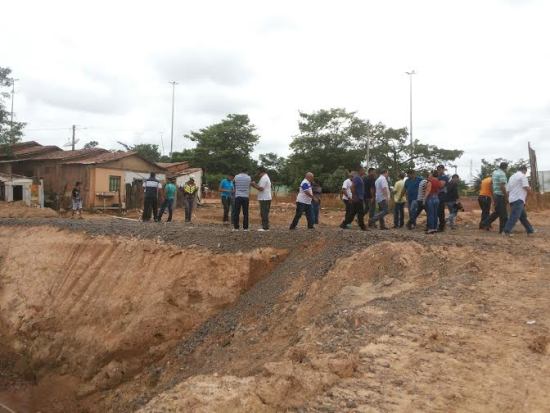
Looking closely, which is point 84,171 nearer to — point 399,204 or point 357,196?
point 399,204

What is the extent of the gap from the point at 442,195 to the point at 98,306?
7.24m

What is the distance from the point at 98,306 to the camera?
30.5 feet

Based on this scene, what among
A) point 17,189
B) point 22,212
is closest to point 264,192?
point 22,212

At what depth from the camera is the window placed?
24.7 metres

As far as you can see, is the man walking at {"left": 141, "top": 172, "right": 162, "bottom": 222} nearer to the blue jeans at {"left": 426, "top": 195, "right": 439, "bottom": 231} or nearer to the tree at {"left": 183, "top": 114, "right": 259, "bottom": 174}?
the blue jeans at {"left": 426, "top": 195, "right": 439, "bottom": 231}

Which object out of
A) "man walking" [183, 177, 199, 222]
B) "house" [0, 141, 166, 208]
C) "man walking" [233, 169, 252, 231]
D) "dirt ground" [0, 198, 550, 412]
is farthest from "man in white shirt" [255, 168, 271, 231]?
"house" [0, 141, 166, 208]

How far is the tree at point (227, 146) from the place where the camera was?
1404 inches

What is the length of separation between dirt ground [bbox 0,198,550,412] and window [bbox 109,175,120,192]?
462 inches

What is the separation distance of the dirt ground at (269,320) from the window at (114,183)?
38.5ft

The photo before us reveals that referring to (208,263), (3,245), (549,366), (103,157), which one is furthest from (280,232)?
(103,157)

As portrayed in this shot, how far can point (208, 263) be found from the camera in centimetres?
862

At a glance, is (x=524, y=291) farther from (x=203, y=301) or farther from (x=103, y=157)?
(x=103, y=157)

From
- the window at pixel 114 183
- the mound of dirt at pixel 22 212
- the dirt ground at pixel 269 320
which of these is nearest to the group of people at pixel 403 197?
the dirt ground at pixel 269 320

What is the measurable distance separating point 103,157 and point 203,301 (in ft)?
61.5
